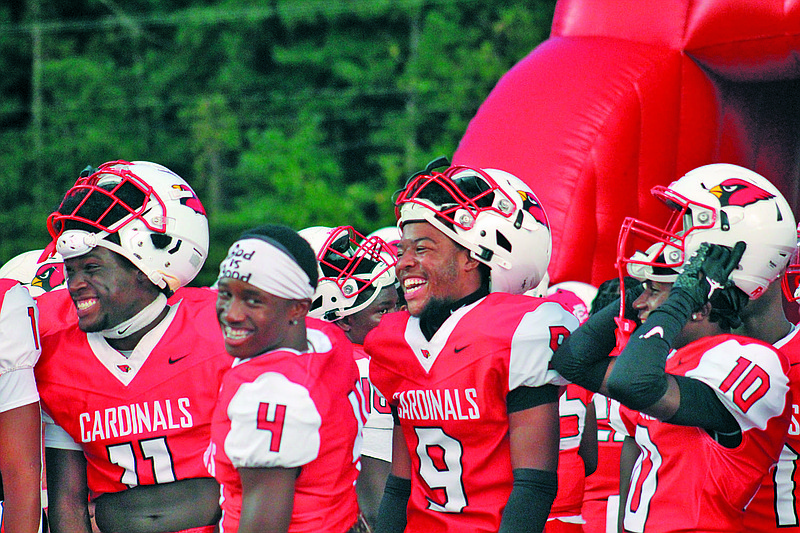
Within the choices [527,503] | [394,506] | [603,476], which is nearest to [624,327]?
[527,503]

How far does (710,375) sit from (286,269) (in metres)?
1.26

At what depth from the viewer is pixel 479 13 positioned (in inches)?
742

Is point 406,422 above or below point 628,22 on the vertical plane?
below

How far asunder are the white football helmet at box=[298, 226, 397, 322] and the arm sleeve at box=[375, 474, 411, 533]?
1055mm

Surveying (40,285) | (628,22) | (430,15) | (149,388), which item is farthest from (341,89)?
(149,388)

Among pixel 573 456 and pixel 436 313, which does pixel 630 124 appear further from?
pixel 436 313

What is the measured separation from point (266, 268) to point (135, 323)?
2.78 feet

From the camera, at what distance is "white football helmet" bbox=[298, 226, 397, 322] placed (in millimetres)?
3998

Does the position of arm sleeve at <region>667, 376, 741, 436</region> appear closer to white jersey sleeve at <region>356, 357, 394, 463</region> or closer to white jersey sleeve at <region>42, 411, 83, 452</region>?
white jersey sleeve at <region>356, 357, 394, 463</region>

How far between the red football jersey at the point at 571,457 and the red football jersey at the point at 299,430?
91cm

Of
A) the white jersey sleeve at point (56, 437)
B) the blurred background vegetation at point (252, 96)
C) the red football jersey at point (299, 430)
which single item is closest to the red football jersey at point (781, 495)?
the red football jersey at point (299, 430)

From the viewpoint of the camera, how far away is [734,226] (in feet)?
9.74

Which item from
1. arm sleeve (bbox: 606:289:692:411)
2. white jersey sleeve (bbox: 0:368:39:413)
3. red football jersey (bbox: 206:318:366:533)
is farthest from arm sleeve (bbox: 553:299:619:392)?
white jersey sleeve (bbox: 0:368:39:413)

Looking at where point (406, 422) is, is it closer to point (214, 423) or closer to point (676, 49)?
point (214, 423)
